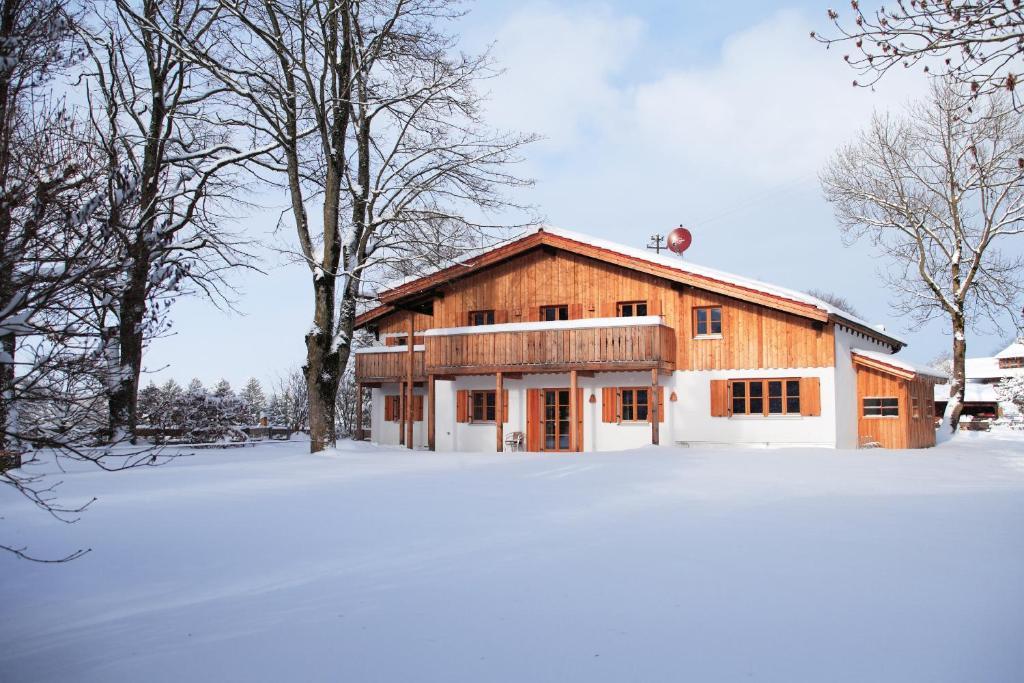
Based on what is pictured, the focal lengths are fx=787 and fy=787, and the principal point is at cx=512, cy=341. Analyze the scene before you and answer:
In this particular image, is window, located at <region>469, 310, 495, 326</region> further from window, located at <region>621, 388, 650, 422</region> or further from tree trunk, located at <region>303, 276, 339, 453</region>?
tree trunk, located at <region>303, 276, 339, 453</region>

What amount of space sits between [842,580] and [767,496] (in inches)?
181

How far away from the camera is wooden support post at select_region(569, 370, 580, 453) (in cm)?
2211

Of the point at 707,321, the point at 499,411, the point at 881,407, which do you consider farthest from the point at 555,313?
the point at 881,407

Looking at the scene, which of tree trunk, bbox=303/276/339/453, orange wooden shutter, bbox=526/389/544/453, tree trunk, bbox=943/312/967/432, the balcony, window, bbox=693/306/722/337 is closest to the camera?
tree trunk, bbox=303/276/339/453

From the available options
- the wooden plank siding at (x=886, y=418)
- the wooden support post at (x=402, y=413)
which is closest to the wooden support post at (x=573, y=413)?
the wooden support post at (x=402, y=413)

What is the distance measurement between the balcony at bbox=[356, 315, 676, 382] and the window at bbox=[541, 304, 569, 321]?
155 centimetres

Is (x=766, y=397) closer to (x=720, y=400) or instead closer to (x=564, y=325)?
(x=720, y=400)

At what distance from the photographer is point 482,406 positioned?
24859 mm

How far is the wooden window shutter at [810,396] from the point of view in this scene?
2031 centimetres

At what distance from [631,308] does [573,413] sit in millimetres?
3513

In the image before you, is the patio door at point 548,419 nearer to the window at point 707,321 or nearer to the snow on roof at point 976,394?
the window at point 707,321

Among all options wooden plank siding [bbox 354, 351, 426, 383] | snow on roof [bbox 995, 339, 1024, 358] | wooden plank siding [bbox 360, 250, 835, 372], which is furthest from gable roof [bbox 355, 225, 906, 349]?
snow on roof [bbox 995, 339, 1024, 358]

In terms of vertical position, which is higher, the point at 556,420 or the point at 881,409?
the point at 881,409

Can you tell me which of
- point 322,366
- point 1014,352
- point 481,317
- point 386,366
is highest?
point 1014,352
